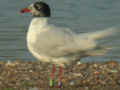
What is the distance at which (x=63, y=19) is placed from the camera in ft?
63.2

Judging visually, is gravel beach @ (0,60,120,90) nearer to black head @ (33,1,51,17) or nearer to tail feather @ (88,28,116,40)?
tail feather @ (88,28,116,40)

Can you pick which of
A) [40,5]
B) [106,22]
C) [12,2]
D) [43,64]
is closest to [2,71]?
[43,64]

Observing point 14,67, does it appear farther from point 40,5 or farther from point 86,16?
point 86,16

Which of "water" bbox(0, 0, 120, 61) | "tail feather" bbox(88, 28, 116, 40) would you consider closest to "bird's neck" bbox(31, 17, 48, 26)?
"tail feather" bbox(88, 28, 116, 40)

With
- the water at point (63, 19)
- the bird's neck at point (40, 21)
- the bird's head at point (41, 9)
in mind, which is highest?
the bird's head at point (41, 9)

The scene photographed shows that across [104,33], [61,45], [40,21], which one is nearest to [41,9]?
[40,21]

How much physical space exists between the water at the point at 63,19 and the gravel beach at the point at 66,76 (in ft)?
6.01

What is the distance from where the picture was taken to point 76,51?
10.0m

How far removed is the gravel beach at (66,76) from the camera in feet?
34.4

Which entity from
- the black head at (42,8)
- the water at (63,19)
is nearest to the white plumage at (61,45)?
the black head at (42,8)

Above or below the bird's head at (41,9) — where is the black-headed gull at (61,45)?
below

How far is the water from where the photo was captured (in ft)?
49.7

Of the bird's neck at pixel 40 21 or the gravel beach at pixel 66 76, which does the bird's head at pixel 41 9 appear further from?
the gravel beach at pixel 66 76

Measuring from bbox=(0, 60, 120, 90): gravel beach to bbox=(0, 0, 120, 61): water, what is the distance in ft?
6.01
